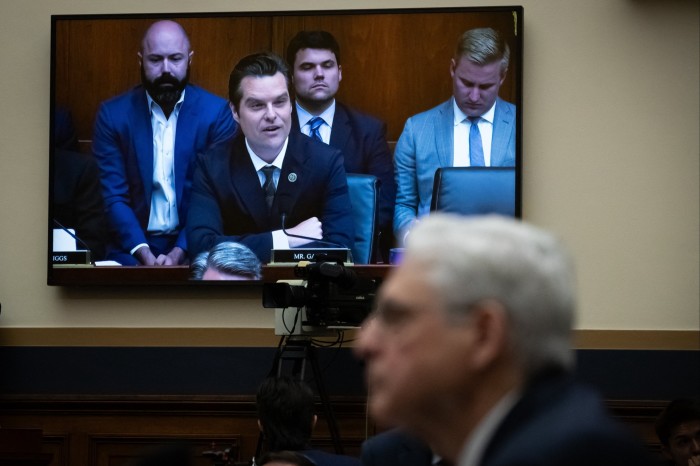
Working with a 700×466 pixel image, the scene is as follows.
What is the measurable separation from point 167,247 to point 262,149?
0.77m

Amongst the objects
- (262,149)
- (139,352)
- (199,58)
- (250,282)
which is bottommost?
(139,352)

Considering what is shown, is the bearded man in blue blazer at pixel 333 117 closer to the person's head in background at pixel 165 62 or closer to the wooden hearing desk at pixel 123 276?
the person's head in background at pixel 165 62

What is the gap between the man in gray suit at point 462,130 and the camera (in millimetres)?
6305

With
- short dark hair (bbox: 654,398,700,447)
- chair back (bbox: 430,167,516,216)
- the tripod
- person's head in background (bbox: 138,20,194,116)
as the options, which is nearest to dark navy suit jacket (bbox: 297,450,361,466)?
short dark hair (bbox: 654,398,700,447)

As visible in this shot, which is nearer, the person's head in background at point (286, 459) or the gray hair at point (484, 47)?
the person's head in background at point (286, 459)

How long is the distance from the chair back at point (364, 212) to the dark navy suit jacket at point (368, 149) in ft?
0.11

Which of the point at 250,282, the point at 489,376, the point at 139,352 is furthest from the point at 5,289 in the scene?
the point at 489,376

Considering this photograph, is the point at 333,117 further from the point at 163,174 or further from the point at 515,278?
the point at 515,278

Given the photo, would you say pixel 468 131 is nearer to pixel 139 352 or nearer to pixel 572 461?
pixel 139 352

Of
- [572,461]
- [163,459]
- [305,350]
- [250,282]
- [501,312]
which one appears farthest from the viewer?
[250,282]

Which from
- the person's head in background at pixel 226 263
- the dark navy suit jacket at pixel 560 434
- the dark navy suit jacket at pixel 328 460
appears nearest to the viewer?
the dark navy suit jacket at pixel 560 434

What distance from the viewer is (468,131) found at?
6363 millimetres

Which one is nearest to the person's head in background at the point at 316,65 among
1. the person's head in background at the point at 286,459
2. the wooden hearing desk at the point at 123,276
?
the wooden hearing desk at the point at 123,276

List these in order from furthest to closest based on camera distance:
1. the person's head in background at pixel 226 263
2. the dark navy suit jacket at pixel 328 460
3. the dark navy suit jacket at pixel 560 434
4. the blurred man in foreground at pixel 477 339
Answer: the person's head in background at pixel 226 263, the dark navy suit jacket at pixel 328 460, the blurred man in foreground at pixel 477 339, the dark navy suit jacket at pixel 560 434
